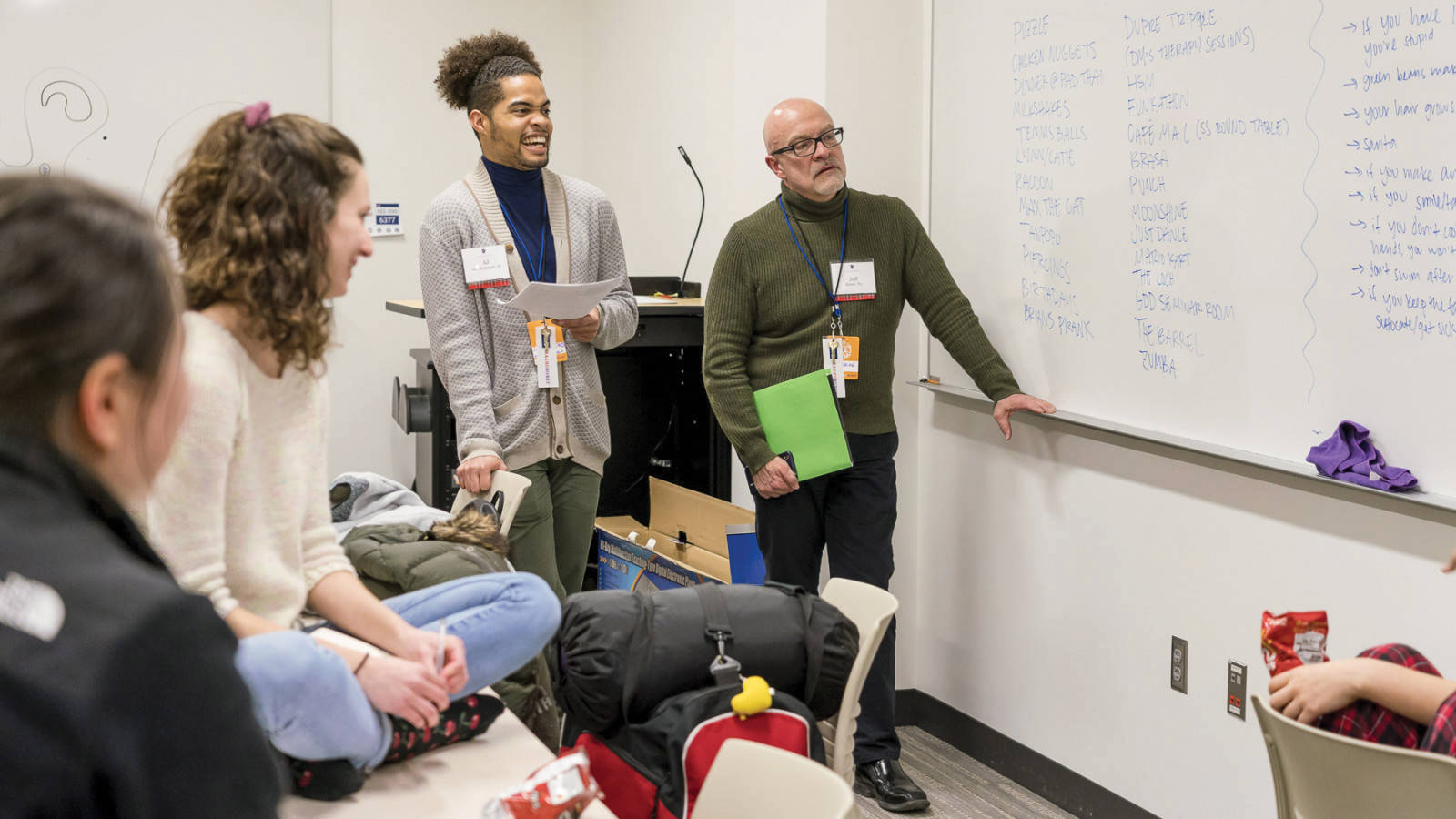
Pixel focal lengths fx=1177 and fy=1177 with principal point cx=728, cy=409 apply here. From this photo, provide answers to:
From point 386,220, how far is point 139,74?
1.07 m

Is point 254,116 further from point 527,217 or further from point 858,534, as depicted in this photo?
point 858,534

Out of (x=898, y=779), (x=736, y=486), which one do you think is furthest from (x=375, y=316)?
(x=898, y=779)

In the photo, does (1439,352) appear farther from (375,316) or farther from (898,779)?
(375,316)

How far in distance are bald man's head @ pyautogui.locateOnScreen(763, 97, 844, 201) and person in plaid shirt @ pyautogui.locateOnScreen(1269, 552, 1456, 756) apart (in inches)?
65.8

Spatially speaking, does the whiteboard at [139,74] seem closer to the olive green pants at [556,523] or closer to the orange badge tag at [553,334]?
the orange badge tag at [553,334]

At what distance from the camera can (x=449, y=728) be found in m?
1.42

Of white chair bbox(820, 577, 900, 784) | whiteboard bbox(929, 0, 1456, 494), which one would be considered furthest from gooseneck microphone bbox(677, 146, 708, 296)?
white chair bbox(820, 577, 900, 784)

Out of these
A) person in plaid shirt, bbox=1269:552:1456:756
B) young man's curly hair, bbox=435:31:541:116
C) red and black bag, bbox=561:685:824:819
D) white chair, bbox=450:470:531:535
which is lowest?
red and black bag, bbox=561:685:824:819

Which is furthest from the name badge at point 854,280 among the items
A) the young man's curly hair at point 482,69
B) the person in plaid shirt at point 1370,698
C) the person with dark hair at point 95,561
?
the person with dark hair at point 95,561

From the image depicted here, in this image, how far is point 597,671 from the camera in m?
1.81

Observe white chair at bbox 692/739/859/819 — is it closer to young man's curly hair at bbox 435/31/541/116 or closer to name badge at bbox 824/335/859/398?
name badge at bbox 824/335/859/398

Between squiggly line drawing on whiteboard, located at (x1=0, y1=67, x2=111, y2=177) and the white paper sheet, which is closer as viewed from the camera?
the white paper sheet

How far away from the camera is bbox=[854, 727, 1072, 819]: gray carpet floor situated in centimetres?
288

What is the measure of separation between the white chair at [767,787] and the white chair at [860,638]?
60 centimetres
